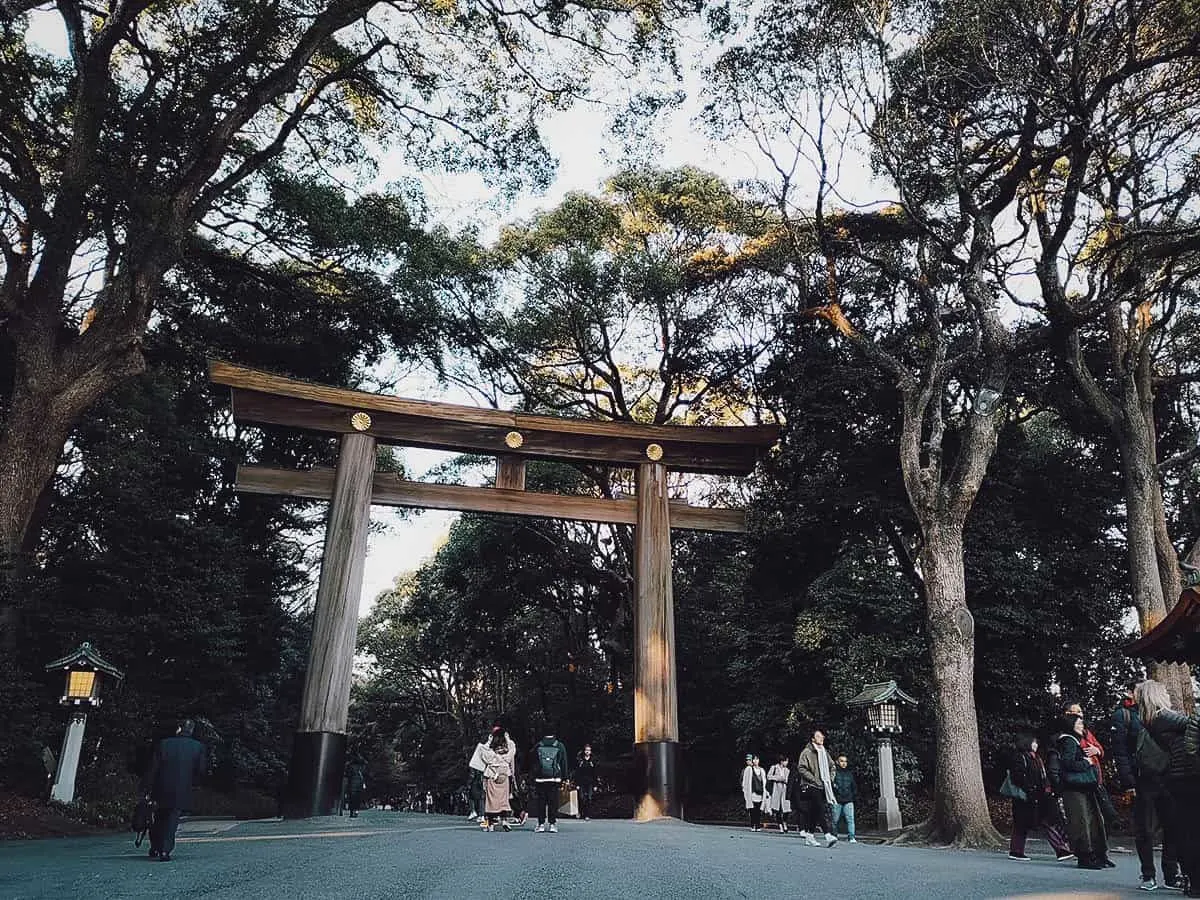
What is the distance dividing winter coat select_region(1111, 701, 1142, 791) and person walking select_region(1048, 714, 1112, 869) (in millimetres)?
406

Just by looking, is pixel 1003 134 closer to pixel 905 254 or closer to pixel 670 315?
pixel 905 254

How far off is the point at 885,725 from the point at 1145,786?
23.2 feet

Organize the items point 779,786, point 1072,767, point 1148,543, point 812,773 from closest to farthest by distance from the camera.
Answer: point 1072,767 → point 812,773 → point 1148,543 → point 779,786

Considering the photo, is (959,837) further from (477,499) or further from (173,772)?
(173,772)

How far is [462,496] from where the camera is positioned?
1328cm

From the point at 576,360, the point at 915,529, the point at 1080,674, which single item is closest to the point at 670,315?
the point at 576,360

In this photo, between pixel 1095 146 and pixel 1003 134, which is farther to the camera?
pixel 1003 134

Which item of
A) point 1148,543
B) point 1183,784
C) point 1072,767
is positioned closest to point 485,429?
point 1072,767

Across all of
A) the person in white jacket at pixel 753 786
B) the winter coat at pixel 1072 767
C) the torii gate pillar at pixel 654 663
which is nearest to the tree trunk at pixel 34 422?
the torii gate pillar at pixel 654 663

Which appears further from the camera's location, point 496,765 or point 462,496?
point 462,496

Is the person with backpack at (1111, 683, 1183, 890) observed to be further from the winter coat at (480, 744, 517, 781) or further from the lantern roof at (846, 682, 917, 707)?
the winter coat at (480, 744, 517, 781)

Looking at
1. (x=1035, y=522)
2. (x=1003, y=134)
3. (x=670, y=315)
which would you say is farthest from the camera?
(x=670, y=315)

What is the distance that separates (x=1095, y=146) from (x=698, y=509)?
25.9 ft

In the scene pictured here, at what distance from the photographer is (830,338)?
1719 centimetres
